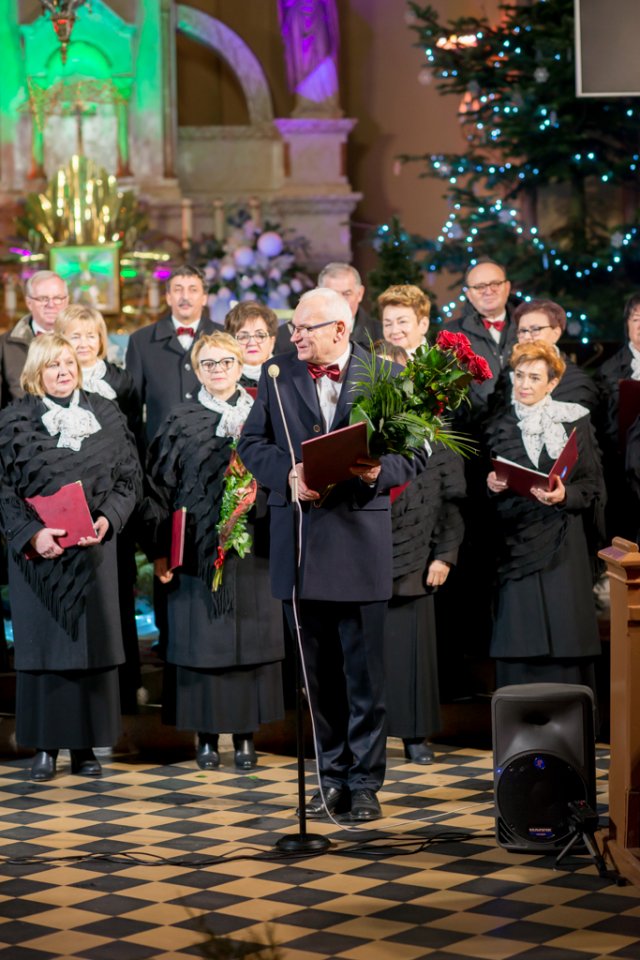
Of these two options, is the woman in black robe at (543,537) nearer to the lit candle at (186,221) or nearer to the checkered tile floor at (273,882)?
the checkered tile floor at (273,882)

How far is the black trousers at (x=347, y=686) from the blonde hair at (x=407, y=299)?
1.33 m

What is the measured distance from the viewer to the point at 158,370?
655cm

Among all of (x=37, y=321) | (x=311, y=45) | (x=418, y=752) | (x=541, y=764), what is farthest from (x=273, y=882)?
(x=311, y=45)

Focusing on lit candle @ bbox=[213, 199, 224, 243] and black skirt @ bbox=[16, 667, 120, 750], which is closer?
black skirt @ bbox=[16, 667, 120, 750]

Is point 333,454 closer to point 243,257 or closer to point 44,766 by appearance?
point 44,766

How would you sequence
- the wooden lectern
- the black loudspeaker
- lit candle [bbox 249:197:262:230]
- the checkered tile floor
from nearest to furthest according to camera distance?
1. the checkered tile floor
2. the wooden lectern
3. the black loudspeaker
4. lit candle [bbox 249:197:262:230]

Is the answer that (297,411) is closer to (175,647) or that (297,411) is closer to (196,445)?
(196,445)

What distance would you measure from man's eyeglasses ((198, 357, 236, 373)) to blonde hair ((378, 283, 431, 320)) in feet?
2.07

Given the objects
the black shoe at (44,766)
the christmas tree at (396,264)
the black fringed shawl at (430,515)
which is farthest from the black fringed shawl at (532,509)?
the christmas tree at (396,264)

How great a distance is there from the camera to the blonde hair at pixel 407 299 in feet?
19.2

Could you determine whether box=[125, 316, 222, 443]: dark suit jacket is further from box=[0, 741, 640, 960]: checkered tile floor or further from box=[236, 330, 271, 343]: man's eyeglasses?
box=[0, 741, 640, 960]: checkered tile floor

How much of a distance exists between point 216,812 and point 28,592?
1.09m

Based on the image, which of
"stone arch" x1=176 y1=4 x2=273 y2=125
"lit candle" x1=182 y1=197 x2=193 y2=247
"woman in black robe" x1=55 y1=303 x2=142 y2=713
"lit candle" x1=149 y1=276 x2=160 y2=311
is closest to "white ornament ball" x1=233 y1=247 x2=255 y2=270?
"lit candle" x1=149 y1=276 x2=160 y2=311

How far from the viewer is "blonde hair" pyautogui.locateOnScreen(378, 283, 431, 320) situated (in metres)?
5.85
